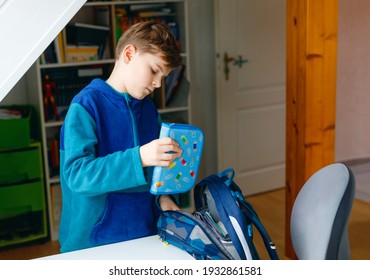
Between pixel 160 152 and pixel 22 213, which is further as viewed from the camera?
pixel 22 213

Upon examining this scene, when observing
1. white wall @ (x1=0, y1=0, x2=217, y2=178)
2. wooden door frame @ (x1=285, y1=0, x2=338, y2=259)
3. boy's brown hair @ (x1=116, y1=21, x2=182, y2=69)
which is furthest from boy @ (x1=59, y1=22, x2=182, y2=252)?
white wall @ (x1=0, y1=0, x2=217, y2=178)

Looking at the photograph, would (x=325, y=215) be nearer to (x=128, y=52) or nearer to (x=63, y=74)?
(x=128, y=52)

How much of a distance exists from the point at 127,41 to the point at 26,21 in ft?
1.88

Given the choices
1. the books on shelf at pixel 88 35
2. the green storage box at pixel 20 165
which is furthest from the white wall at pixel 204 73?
the green storage box at pixel 20 165

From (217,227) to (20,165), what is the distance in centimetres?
221

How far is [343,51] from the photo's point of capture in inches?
168

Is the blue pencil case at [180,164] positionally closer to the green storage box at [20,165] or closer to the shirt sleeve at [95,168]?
the shirt sleeve at [95,168]

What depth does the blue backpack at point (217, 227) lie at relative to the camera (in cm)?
137

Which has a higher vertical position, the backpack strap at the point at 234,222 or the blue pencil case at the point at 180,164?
the blue pencil case at the point at 180,164

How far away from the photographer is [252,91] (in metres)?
4.16

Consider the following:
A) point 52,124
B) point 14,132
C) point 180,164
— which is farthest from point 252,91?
point 180,164

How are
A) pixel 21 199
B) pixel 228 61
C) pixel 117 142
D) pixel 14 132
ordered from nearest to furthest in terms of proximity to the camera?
pixel 117 142 < pixel 14 132 < pixel 21 199 < pixel 228 61

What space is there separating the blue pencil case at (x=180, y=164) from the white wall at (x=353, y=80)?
116 inches

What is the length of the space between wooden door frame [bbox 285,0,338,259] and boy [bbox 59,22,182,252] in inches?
49.1
